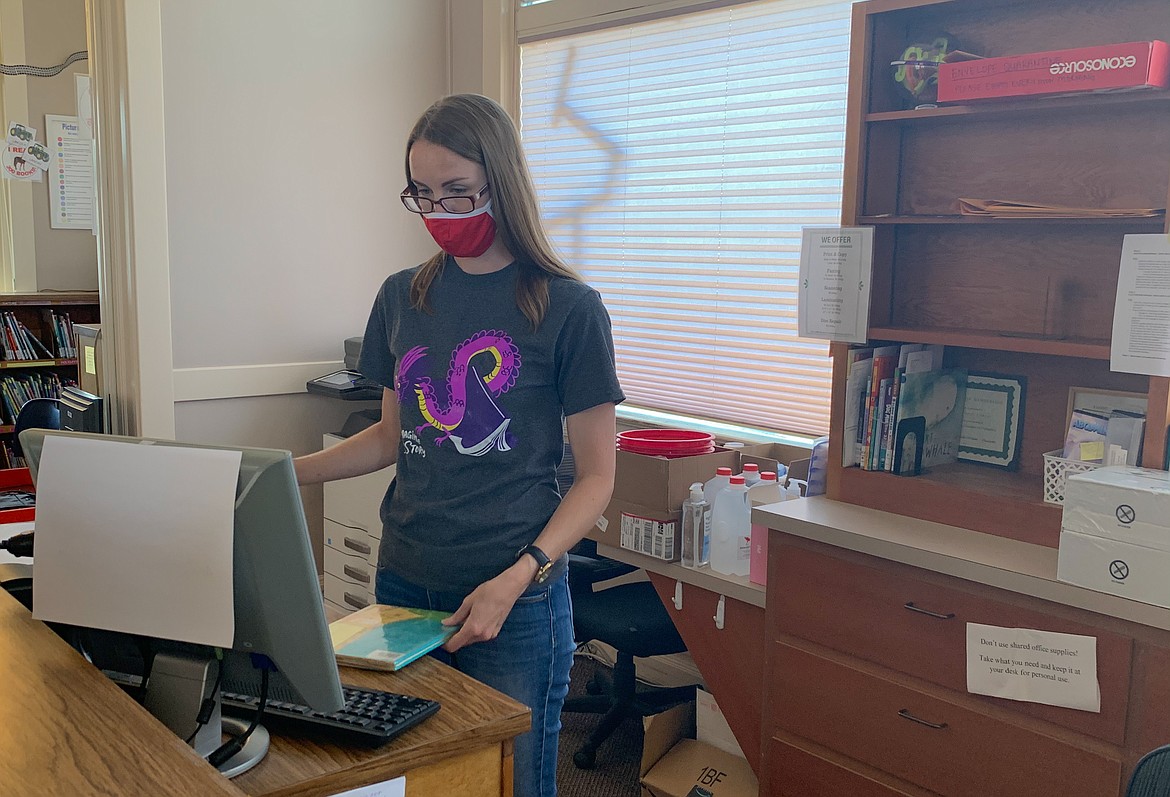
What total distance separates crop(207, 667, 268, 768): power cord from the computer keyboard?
45mm

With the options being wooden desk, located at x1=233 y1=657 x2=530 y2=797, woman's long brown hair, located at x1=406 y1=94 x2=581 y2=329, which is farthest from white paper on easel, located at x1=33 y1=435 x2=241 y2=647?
woman's long brown hair, located at x1=406 y1=94 x2=581 y2=329

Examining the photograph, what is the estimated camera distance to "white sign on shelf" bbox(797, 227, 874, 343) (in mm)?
2205

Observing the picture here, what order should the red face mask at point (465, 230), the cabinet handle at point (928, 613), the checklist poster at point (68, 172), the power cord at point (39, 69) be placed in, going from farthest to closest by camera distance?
the checklist poster at point (68, 172) → the power cord at point (39, 69) → the cabinet handle at point (928, 613) → the red face mask at point (465, 230)

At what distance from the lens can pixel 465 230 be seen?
162 centimetres

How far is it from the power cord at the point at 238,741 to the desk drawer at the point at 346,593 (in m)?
2.19

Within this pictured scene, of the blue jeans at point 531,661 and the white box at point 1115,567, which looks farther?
the white box at point 1115,567

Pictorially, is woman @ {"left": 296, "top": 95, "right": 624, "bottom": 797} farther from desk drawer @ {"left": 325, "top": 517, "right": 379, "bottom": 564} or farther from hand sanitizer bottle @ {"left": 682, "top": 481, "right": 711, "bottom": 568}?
desk drawer @ {"left": 325, "top": 517, "right": 379, "bottom": 564}

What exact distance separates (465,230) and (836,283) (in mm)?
985

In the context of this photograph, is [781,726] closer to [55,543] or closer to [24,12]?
[55,543]

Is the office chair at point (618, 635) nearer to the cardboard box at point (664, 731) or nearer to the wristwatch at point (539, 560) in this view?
the cardboard box at point (664, 731)

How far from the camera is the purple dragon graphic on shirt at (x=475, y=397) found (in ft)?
5.15

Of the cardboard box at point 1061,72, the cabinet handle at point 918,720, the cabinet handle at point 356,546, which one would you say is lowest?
the cabinet handle at point 356,546

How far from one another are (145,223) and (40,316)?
9.35ft

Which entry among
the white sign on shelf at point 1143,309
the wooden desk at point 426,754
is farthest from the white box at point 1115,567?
the wooden desk at point 426,754
